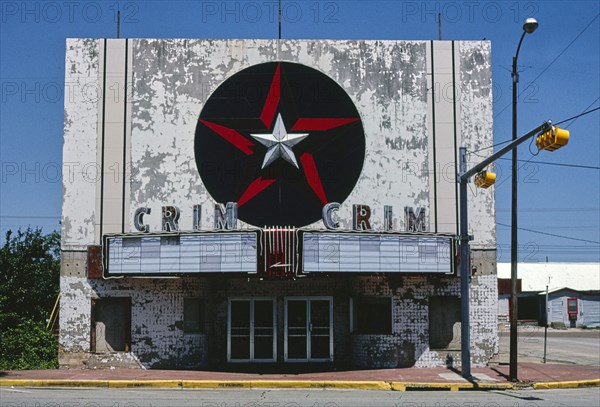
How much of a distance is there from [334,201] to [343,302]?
12.6ft

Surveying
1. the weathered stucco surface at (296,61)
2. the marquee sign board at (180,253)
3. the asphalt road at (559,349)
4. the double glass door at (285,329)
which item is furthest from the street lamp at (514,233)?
the marquee sign board at (180,253)

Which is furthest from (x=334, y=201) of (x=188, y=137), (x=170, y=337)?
(x=170, y=337)

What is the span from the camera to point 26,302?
111ft

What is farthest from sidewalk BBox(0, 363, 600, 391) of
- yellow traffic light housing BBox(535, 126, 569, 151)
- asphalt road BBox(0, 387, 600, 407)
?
yellow traffic light housing BBox(535, 126, 569, 151)

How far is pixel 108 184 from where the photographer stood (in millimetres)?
27547

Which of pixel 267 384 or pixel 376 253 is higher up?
pixel 376 253

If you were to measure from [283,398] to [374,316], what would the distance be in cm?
870

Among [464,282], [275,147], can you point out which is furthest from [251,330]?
[464,282]

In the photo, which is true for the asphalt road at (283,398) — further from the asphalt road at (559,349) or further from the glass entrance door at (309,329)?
the asphalt road at (559,349)

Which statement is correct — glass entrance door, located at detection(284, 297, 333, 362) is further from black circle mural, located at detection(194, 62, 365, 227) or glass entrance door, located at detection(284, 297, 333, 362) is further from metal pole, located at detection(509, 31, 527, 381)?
metal pole, located at detection(509, 31, 527, 381)

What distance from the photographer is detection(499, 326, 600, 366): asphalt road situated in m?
32.7

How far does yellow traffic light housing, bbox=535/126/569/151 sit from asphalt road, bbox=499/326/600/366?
14530 mm

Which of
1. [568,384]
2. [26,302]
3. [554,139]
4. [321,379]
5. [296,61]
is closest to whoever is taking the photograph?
[554,139]

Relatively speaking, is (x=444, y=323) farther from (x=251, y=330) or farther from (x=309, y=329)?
(x=251, y=330)
